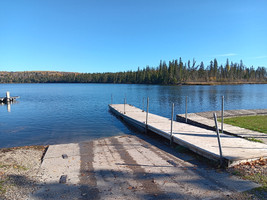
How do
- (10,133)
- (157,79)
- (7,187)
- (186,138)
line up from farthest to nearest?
1. (157,79)
2. (10,133)
3. (186,138)
4. (7,187)

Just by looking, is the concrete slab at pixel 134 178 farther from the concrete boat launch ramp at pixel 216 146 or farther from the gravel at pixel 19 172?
the concrete boat launch ramp at pixel 216 146

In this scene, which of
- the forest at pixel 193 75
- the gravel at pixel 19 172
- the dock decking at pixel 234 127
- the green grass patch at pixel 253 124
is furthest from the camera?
the forest at pixel 193 75

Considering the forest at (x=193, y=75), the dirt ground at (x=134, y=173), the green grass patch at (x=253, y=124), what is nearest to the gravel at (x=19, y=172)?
the dirt ground at (x=134, y=173)

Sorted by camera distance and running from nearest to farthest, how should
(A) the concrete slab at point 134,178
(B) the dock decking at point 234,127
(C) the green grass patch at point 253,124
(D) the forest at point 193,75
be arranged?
(A) the concrete slab at point 134,178 < (B) the dock decking at point 234,127 < (C) the green grass patch at point 253,124 < (D) the forest at point 193,75

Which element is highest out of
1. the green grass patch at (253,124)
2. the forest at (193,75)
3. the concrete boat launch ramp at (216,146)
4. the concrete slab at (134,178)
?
the forest at (193,75)

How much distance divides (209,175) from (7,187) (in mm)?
5074

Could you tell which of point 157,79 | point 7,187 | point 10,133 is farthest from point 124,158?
point 157,79

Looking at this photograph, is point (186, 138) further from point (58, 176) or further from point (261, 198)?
point (58, 176)

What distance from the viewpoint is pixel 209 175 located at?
5.25 meters

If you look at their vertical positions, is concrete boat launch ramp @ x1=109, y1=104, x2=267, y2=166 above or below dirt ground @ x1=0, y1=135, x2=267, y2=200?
above

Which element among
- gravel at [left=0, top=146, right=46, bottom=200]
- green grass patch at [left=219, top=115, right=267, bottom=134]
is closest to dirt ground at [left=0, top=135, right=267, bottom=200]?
gravel at [left=0, top=146, right=46, bottom=200]

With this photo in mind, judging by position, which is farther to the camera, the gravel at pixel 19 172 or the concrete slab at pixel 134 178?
the gravel at pixel 19 172

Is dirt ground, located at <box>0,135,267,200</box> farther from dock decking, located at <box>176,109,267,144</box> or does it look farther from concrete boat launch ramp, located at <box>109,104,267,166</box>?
dock decking, located at <box>176,109,267,144</box>

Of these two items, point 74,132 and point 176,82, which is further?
point 176,82
